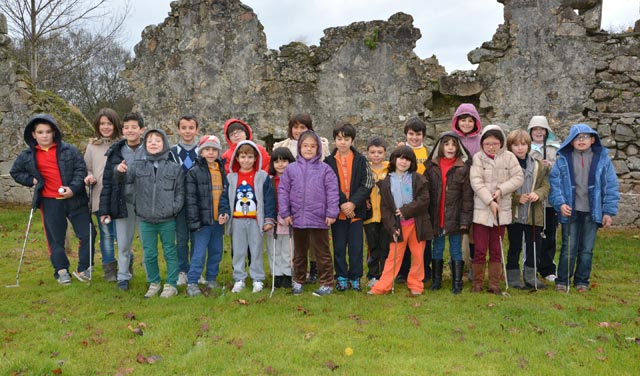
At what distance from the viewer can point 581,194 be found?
5578 mm

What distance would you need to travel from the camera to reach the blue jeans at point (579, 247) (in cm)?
561

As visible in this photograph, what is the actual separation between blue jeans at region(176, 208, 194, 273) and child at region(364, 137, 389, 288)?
1.98 metres

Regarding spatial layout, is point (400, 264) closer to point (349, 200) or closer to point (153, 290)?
point (349, 200)

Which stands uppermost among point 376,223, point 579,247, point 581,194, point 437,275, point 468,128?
point 468,128

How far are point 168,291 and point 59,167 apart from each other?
1948 mm

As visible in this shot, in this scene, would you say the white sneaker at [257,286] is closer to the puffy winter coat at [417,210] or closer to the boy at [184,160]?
the boy at [184,160]

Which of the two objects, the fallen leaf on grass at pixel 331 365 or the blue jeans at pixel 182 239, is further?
the blue jeans at pixel 182 239

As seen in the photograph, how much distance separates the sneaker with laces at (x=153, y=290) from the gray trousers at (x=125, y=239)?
1.18ft

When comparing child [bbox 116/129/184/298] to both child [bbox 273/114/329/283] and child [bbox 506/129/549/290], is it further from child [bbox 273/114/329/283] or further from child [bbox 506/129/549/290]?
child [bbox 506/129/549/290]

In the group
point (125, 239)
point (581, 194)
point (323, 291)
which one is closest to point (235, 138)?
point (125, 239)

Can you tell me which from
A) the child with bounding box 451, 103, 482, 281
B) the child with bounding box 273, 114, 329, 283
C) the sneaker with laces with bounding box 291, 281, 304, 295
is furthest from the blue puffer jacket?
the sneaker with laces with bounding box 291, 281, 304, 295

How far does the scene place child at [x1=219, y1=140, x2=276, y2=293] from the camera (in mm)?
5523

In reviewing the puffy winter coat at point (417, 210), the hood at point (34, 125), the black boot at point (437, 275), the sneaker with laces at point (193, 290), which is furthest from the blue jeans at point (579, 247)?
the hood at point (34, 125)

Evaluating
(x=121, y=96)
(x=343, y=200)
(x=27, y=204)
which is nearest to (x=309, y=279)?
(x=343, y=200)
